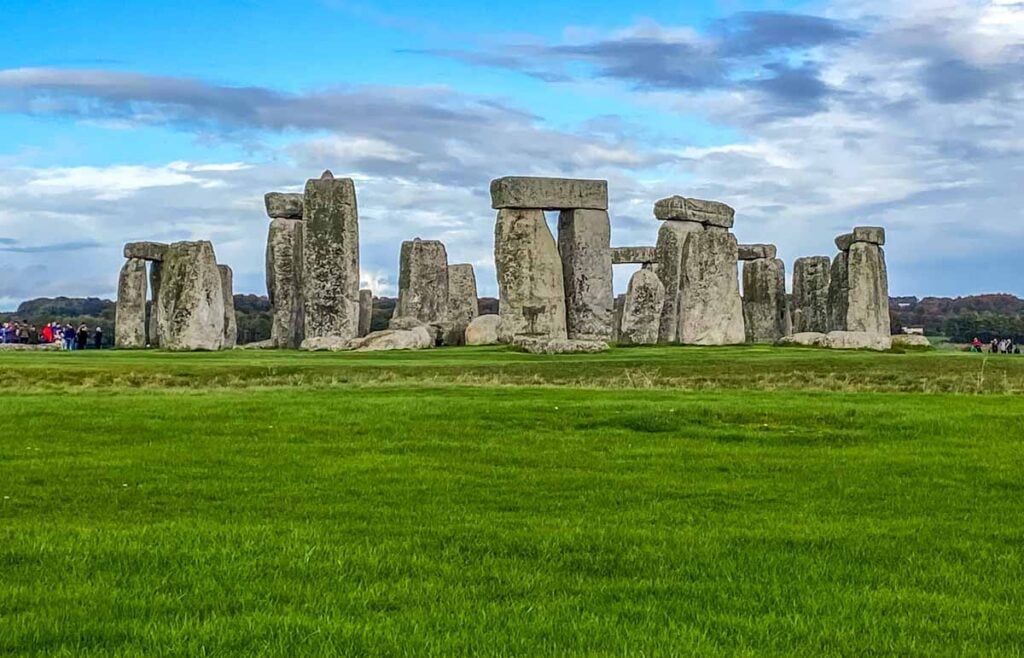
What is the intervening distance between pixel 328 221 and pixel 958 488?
24.8 m

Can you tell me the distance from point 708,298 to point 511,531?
26518 mm

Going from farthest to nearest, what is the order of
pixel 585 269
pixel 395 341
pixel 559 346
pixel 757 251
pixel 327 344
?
1. pixel 757 251
2. pixel 327 344
3. pixel 585 269
4. pixel 395 341
5. pixel 559 346

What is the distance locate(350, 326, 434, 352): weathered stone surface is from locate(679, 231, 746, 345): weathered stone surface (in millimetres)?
6873

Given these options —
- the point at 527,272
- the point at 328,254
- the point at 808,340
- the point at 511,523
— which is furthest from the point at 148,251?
the point at 511,523

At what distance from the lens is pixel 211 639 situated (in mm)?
5785

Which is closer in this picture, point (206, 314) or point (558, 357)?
point (558, 357)

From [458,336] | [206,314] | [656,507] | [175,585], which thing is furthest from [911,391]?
[206,314]

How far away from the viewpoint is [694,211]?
36188 millimetres

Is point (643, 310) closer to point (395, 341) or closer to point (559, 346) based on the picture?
point (395, 341)

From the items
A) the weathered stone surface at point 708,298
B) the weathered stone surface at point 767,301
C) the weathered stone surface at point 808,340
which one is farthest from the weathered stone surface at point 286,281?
the weathered stone surface at point 767,301

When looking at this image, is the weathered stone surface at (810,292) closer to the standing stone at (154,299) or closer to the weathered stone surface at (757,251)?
the weathered stone surface at (757,251)

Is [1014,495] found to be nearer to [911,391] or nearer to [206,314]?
[911,391]

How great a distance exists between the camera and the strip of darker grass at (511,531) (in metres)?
5.98

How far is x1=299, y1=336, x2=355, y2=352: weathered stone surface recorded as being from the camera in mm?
31953
